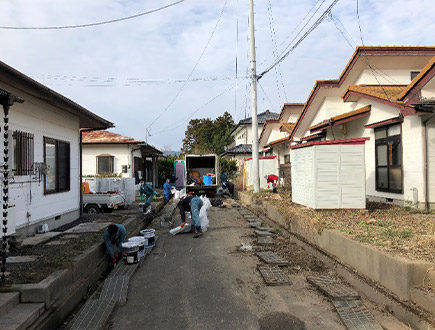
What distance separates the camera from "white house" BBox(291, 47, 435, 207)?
830 centimetres

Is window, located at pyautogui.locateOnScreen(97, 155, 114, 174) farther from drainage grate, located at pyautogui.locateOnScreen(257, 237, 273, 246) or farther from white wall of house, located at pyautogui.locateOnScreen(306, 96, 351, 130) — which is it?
drainage grate, located at pyautogui.locateOnScreen(257, 237, 273, 246)

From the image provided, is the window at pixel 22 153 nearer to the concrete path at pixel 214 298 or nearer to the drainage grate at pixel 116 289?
the drainage grate at pixel 116 289

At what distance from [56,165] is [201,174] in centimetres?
1508

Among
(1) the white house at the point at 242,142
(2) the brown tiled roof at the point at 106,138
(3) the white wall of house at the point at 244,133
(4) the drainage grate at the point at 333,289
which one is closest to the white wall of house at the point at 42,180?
(4) the drainage grate at the point at 333,289

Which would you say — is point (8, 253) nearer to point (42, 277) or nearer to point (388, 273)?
point (42, 277)

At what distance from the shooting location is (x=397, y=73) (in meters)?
11.6

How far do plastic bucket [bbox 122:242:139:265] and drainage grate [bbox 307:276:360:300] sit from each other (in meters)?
3.47

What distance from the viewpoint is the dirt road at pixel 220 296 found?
403cm

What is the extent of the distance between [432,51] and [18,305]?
13.4 meters

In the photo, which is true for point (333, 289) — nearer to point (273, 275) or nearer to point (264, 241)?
point (273, 275)

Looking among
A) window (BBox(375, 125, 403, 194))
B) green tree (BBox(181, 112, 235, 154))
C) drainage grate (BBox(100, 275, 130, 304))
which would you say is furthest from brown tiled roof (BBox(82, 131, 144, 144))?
green tree (BBox(181, 112, 235, 154))

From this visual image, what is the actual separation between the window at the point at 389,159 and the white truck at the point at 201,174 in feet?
36.3

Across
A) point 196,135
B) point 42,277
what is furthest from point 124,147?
point 196,135

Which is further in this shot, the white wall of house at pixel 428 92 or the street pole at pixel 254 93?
the street pole at pixel 254 93
